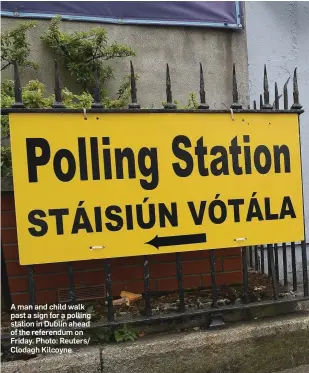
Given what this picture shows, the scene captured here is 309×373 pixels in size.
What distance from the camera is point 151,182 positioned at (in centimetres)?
233

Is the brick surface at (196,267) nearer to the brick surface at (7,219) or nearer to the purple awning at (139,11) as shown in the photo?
the brick surface at (7,219)

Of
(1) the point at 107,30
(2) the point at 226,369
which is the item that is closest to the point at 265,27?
(1) the point at 107,30

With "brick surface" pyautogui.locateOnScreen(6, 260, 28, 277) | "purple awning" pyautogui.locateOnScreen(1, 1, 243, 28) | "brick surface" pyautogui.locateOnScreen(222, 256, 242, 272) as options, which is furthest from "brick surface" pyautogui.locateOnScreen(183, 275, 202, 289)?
"purple awning" pyautogui.locateOnScreen(1, 1, 243, 28)

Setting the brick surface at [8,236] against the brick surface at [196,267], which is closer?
the brick surface at [8,236]

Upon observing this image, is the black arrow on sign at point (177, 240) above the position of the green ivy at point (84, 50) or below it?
below

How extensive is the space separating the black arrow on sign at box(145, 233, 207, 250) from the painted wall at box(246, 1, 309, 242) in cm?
209

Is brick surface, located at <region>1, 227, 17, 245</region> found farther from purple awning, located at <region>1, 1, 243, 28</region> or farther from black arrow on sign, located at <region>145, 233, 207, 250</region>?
purple awning, located at <region>1, 1, 243, 28</region>

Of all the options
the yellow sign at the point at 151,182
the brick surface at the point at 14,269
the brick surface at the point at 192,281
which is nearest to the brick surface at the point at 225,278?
the brick surface at the point at 192,281

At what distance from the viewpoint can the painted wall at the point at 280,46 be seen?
390cm

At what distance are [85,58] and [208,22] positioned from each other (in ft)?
4.37

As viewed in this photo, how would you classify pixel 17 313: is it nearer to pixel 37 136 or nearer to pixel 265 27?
pixel 37 136

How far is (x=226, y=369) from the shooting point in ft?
7.82

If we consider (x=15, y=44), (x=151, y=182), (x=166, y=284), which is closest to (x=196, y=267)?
(x=166, y=284)

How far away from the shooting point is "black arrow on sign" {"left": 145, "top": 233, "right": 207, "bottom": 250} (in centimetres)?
234
